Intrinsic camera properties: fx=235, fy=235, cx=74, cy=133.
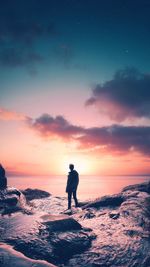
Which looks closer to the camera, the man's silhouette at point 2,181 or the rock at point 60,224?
the rock at point 60,224

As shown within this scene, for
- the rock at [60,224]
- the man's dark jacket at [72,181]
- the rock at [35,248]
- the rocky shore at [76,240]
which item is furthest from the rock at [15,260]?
the man's dark jacket at [72,181]

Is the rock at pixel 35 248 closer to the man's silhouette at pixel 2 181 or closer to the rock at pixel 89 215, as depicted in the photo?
the rock at pixel 89 215

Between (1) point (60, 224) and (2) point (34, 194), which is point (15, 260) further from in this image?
(2) point (34, 194)

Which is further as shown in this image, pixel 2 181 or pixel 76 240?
pixel 2 181

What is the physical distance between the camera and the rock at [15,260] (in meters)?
5.63

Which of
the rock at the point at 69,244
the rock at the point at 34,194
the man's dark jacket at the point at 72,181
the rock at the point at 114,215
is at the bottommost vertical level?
the rock at the point at 34,194

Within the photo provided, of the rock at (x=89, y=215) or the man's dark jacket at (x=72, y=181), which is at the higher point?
the man's dark jacket at (x=72, y=181)

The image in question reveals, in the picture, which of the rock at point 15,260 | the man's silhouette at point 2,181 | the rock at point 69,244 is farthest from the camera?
the man's silhouette at point 2,181

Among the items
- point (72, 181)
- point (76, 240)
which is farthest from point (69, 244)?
point (72, 181)

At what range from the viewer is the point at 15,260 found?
18.9 ft

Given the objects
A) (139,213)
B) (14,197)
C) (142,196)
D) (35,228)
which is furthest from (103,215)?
(14,197)

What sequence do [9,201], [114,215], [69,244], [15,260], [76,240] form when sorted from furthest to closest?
[9,201], [114,215], [76,240], [69,244], [15,260]

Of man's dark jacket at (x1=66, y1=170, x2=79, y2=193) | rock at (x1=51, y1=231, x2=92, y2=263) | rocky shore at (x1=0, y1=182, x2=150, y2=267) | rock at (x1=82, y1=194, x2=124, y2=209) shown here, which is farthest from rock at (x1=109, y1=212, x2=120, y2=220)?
man's dark jacket at (x1=66, y1=170, x2=79, y2=193)

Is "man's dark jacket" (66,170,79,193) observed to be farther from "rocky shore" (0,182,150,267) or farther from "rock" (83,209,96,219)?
"rocky shore" (0,182,150,267)
